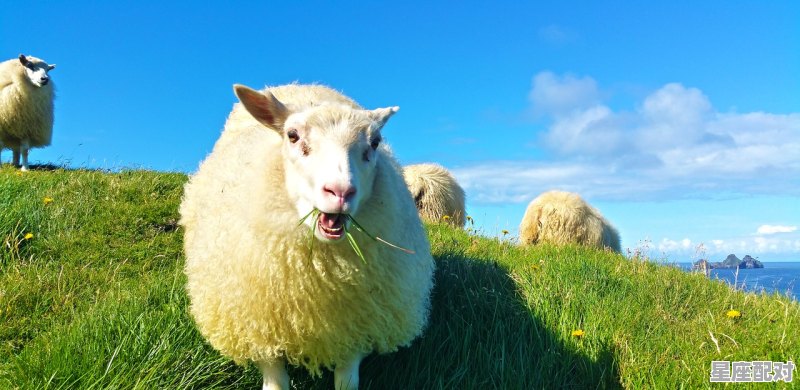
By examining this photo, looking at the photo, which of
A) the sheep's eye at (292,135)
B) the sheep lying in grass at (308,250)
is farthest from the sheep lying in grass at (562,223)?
the sheep's eye at (292,135)

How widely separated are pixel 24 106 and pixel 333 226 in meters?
13.3

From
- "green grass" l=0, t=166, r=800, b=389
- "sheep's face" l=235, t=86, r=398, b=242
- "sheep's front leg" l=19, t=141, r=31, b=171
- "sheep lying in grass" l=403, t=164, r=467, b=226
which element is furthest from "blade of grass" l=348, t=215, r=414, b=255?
"sheep's front leg" l=19, t=141, r=31, b=171

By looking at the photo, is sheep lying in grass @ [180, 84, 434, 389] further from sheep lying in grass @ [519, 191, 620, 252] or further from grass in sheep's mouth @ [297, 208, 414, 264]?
sheep lying in grass @ [519, 191, 620, 252]

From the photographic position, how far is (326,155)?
308 cm

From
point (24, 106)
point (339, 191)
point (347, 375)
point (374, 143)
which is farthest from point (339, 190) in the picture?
point (24, 106)

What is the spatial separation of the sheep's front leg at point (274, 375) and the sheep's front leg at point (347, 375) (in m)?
0.36

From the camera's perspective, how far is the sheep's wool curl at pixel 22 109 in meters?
13.3

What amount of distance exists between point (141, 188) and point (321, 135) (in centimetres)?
577

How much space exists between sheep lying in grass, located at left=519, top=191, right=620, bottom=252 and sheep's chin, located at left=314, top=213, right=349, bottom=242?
7.84m

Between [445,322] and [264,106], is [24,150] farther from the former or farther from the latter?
[264,106]

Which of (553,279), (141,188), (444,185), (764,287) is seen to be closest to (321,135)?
(553,279)

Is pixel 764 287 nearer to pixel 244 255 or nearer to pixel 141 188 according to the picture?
pixel 244 255

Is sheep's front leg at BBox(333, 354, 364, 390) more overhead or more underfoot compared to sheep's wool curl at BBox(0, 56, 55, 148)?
more underfoot

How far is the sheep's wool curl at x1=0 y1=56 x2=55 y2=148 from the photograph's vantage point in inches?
524
